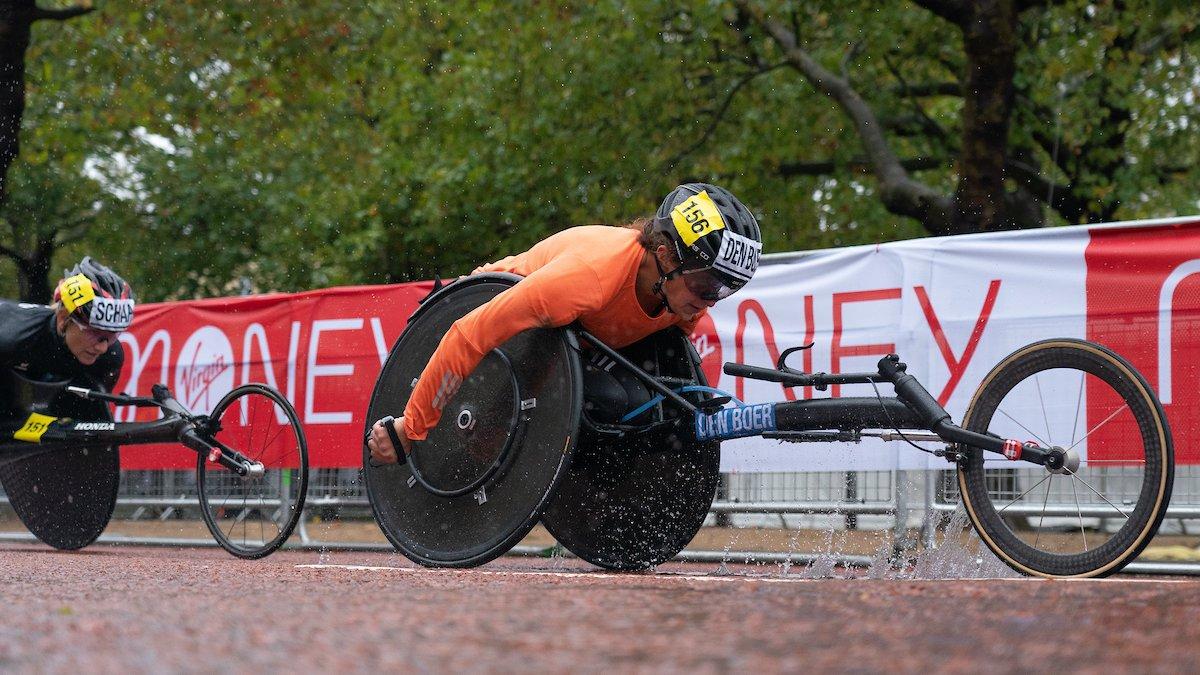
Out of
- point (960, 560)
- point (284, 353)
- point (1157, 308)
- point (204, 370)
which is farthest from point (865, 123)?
point (960, 560)

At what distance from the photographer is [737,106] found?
1877 cm

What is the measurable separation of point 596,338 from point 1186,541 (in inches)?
139

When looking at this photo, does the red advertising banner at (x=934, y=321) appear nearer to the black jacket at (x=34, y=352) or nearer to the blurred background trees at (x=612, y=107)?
the black jacket at (x=34, y=352)

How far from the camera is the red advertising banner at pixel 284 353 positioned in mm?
9758

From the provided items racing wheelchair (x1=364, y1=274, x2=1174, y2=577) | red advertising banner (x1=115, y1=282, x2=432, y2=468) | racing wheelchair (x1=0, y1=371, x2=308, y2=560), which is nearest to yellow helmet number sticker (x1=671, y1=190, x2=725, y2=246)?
racing wheelchair (x1=364, y1=274, x2=1174, y2=577)

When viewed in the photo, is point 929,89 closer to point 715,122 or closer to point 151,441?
point 715,122

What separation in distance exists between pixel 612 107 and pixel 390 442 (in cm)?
1280

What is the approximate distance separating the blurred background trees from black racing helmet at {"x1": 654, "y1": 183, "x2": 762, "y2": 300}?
32.4ft

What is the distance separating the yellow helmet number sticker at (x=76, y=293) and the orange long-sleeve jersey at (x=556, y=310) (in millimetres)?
3302

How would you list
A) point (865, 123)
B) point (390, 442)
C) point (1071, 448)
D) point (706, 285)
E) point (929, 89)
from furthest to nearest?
point (929, 89)
point (865, 123)
point (390, 442)
point (706, 285)
point (1071, 448)

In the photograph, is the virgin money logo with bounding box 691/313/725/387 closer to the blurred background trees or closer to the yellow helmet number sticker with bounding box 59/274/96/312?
the yellow helmet number sticker with bounding box 59/274/96/312

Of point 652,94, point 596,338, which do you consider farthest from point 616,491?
point 652,94

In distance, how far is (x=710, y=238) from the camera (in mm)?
5770

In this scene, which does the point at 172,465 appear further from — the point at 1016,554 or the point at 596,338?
the point at 1016,554
